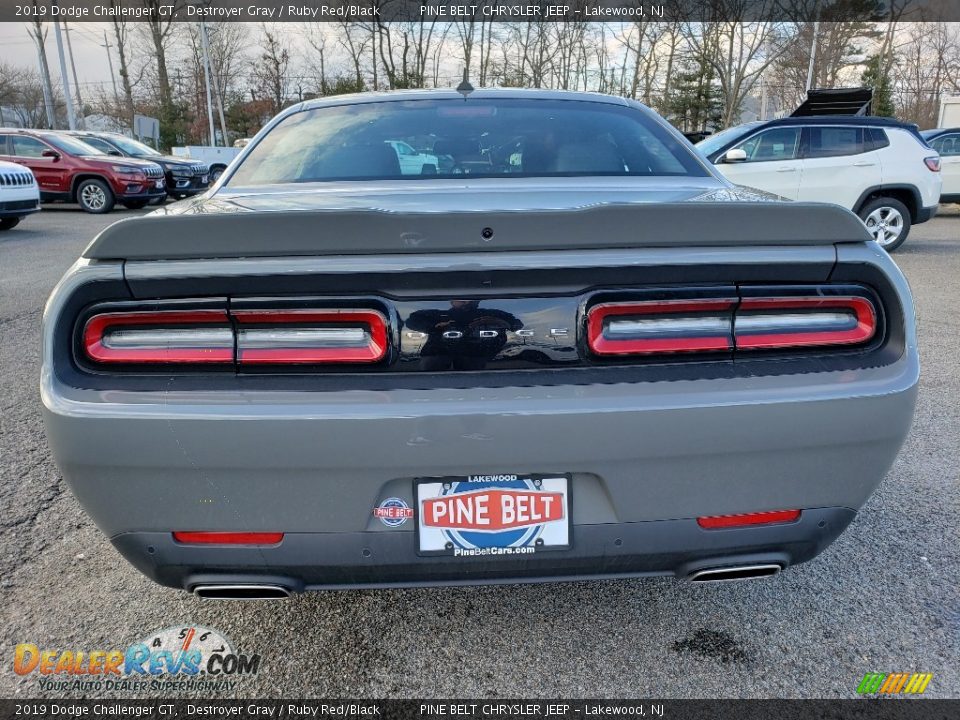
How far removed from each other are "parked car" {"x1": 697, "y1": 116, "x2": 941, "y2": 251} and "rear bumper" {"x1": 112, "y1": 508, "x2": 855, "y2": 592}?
331 inches

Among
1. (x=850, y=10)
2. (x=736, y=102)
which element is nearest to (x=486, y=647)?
(x=736, y=102)

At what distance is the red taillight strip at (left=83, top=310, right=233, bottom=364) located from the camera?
1432 millimetres

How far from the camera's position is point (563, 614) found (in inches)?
80.7

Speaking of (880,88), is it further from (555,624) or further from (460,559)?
(460,559)

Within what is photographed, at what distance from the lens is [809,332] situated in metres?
1.51

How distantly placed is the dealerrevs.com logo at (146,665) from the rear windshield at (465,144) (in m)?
1.48

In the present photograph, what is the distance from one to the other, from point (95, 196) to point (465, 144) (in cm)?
1437

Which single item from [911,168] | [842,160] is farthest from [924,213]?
[842,160]

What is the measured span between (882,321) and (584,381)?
72 centimetres

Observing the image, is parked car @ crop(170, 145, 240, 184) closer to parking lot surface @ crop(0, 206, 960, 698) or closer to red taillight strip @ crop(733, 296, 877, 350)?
parking lot surface @ crop(0, 206, 960, 698)

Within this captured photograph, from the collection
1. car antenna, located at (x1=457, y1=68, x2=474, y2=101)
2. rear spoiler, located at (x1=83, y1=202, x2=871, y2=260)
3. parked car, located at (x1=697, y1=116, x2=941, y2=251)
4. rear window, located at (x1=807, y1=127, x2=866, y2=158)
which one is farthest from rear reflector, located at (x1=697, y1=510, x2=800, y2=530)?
rear window, located at (x1=807, y1=127, x2=866, y2=158)

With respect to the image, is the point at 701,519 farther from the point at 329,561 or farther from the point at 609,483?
the point at 329,561

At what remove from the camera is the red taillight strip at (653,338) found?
1.46 meters

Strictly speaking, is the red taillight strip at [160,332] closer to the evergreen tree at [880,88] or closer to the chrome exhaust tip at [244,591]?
the chrome exhaust tip at [244,591]
